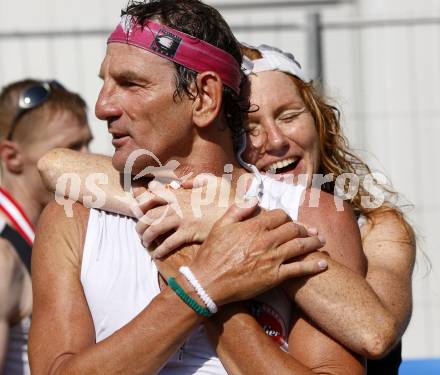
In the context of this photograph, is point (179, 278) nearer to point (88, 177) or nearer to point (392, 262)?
point (88, 177)

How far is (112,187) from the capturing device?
2.70 m

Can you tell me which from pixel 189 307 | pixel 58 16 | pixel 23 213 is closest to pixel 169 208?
pixel 189 307

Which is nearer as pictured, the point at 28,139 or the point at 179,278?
the point at 179,278

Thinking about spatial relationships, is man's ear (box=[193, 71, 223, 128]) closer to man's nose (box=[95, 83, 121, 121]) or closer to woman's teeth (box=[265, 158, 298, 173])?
man's nose (box=[95, 83, 121, 121])

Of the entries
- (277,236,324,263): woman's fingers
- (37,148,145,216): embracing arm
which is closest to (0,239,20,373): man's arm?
(37,148,145,216): embracing arm

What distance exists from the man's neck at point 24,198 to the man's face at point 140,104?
167 centimetres

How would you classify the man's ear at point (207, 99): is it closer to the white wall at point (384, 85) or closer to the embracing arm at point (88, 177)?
the embracing arm at point (88, 177)

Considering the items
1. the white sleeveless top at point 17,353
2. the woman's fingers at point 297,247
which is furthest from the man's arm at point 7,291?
the woman's fingers at point 297,247

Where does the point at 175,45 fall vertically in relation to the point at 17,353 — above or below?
above

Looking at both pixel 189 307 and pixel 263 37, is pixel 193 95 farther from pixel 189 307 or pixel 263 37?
pixel 263 37

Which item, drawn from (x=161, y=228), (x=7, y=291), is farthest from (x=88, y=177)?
(x=7, y=291)

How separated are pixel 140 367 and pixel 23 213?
171cm

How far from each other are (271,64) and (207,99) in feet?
1.47

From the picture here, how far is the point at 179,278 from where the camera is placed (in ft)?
7.72
